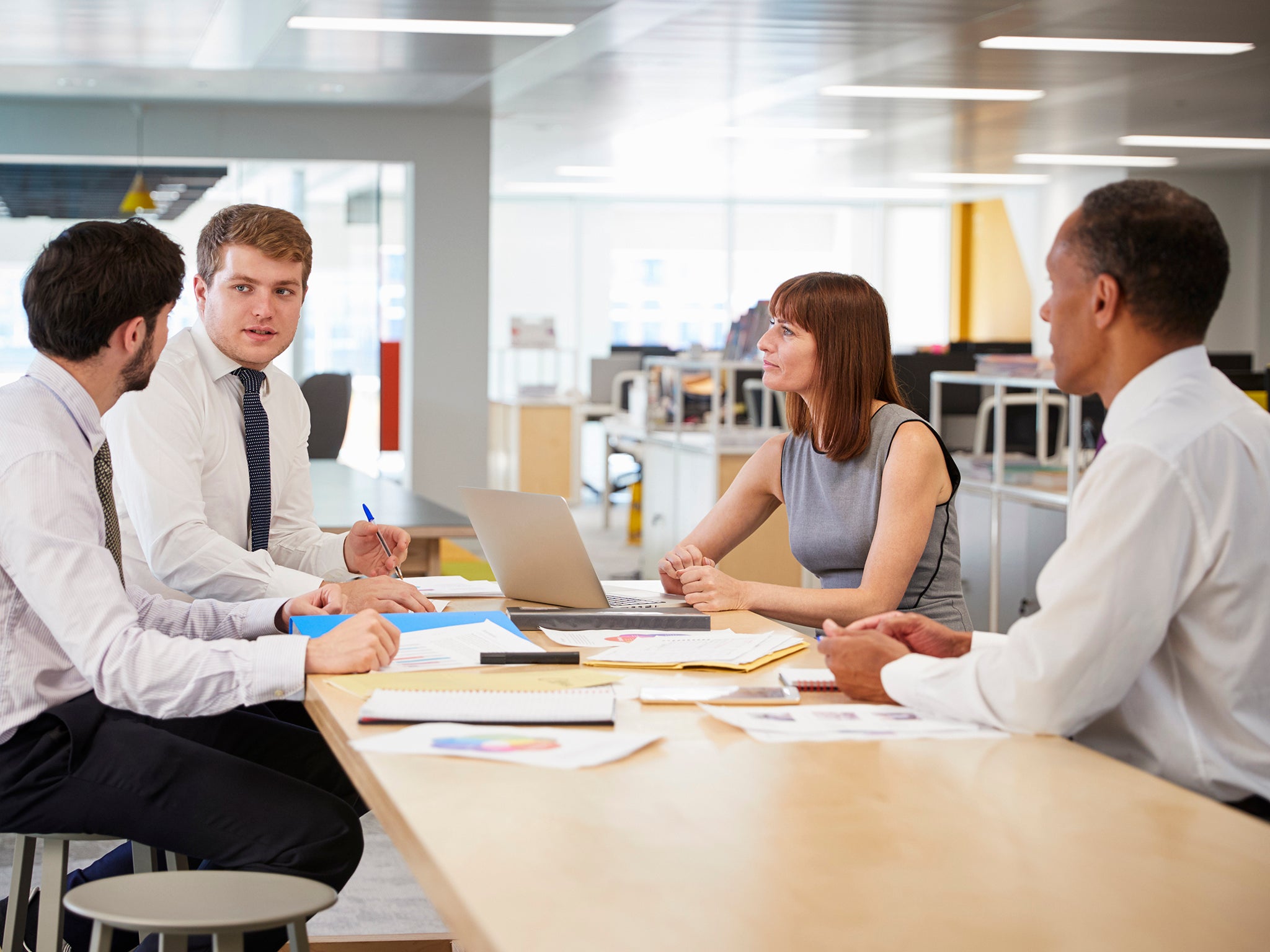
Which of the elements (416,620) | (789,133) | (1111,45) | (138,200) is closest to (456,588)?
(416,620)

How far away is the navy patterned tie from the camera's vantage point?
253 cm

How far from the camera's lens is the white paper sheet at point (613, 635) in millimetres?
1949

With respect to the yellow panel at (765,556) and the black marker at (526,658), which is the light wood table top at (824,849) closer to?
the black marker at (526,658)

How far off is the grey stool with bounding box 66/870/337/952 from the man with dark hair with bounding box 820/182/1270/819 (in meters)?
0.74

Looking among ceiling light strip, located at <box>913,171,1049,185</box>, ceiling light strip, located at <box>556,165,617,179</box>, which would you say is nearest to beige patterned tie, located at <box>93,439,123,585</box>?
ceiling light strip, located at <box>556,165,617,179</box>

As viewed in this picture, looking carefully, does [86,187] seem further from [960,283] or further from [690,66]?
[960,283]

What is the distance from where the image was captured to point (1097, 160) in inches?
447

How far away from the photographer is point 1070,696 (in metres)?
1.41

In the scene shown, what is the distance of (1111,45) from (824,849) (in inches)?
260

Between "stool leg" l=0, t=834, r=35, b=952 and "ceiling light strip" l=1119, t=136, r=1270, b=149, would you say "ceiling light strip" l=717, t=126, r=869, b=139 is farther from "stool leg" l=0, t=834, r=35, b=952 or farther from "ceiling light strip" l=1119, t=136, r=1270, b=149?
"stool leg" l=0, t=834, r=35, b=952

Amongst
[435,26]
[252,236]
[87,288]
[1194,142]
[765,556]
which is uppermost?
[1194,142]

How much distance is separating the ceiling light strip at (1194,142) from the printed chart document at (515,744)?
391 inches

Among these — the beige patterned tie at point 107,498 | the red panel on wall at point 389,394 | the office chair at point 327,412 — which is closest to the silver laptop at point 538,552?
the beige patterned tie at point 107,498

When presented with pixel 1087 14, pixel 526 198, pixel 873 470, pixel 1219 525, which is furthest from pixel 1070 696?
pixel 526 198
